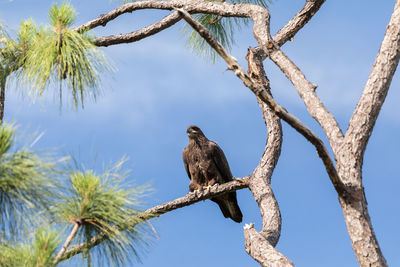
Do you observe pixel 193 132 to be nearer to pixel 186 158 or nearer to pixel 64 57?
pixel 186 158

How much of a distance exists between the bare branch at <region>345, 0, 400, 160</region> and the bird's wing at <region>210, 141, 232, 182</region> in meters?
2.04

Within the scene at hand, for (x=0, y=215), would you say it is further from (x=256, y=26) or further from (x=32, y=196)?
(x=256, y=26)

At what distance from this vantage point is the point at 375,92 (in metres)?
4.44

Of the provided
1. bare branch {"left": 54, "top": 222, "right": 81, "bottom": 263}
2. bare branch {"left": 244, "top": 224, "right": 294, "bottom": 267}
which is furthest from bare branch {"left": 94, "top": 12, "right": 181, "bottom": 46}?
bare branch {"left": 54, "top": 222, "right": 81, "bottom": 263}

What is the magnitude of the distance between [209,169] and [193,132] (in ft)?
1.57

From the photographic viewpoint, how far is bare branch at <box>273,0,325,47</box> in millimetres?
5750

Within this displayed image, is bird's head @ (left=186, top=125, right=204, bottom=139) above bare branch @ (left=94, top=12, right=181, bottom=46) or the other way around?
the other way around

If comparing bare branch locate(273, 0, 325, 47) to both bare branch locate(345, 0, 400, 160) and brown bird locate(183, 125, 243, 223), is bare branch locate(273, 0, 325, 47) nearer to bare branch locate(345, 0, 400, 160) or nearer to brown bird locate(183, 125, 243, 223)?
bare branch locate(345, 0, 400, 160)

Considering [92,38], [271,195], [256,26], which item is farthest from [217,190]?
[92,38]

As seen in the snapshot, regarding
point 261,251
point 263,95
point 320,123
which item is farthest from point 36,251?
point 320,123

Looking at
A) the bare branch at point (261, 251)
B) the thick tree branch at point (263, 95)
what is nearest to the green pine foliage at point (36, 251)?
the thick tree branch at point (263, 95)

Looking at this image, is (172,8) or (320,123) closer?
(320,123)

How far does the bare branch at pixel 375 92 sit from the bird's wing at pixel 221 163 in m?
2.04

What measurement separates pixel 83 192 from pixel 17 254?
0.42m
